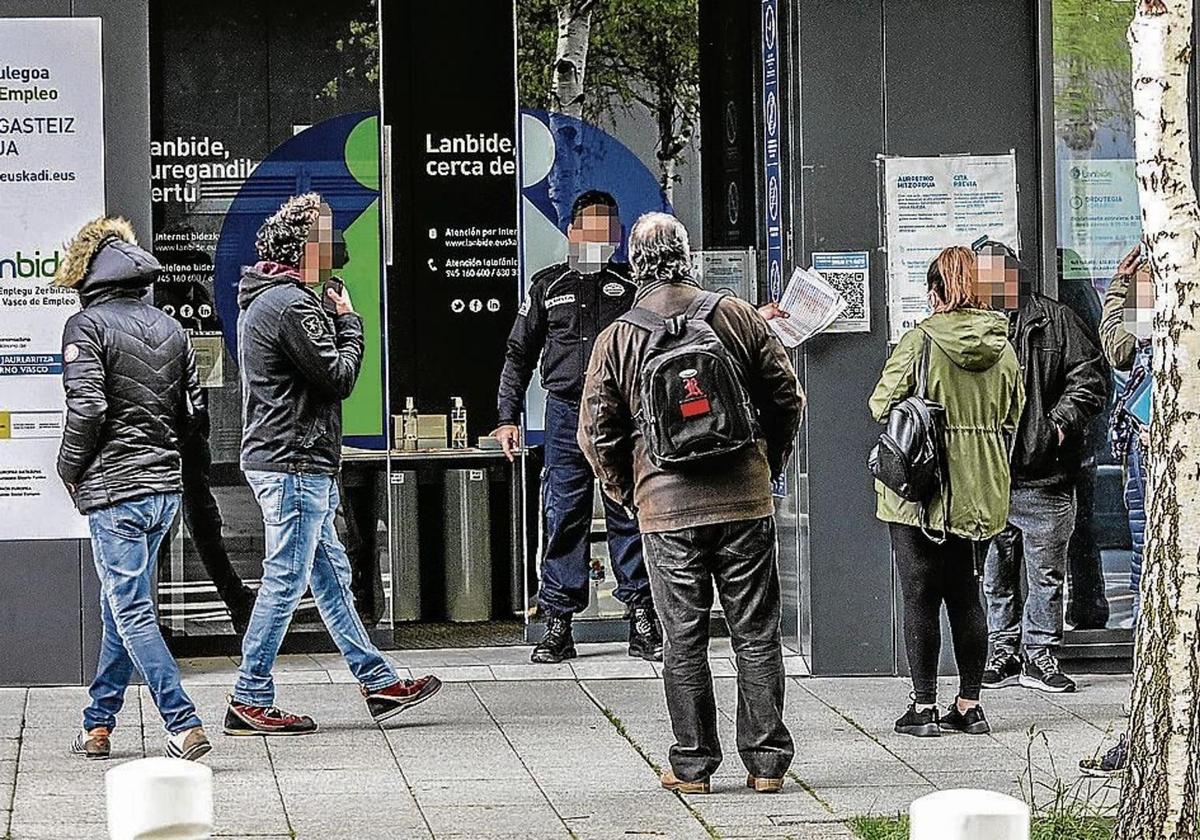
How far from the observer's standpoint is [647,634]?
409 inches

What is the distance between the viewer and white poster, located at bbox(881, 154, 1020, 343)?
988 centimetres

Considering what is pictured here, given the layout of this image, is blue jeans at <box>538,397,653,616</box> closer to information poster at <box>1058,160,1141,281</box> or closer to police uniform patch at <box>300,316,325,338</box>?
police uniform patch at <box>300,316,325,338</box>

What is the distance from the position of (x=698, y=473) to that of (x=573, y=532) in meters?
2.97

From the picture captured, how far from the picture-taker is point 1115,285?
9312mm

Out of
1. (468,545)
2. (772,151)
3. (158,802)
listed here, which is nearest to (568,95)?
(772,151)

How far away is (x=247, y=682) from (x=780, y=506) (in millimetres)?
3138

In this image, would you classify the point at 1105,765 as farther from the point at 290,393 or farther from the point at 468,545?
the point at 468,545

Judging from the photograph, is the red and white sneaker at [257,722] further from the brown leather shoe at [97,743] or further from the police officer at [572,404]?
the police officer at [572,404]

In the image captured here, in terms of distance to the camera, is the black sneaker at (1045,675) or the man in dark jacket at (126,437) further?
the black sneaker at (1045,675)

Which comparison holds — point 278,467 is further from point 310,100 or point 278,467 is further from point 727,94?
point 727,94

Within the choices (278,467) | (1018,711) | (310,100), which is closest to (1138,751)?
(1018,711)

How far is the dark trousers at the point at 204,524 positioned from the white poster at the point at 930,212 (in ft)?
11.8

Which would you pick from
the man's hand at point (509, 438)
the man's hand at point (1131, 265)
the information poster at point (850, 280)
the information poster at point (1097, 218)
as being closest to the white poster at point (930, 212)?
the information poster at point (850, 280)

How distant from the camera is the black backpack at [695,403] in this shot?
7.36 metres
